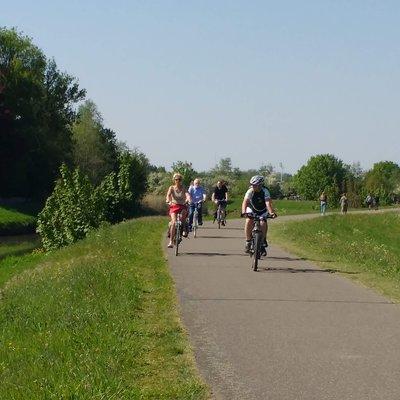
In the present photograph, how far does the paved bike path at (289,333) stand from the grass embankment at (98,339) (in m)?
0.29

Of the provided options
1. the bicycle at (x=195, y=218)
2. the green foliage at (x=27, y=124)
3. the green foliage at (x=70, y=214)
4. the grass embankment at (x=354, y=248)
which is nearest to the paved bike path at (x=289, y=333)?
the grass embankment at (x=354, y=248)

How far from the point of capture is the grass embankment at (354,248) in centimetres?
1443

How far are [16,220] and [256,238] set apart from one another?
141 feet

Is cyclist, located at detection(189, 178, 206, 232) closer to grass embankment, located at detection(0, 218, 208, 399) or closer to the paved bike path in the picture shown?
the paved bike path

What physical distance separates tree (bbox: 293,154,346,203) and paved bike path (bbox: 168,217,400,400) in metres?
145

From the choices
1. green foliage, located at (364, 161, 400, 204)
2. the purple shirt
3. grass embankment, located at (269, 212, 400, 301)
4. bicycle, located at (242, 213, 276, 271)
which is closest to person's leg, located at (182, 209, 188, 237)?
grass embankment, located at (269, 212, 400, 301)

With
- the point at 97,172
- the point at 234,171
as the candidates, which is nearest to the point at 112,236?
the point at 97,172

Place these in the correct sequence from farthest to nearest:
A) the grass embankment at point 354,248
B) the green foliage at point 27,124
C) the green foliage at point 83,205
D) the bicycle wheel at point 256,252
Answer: the green foliage at point 27,124, the green foliage at point 83,205, the bicycle wheel at point 256,252, the grass embankment at point 354,248

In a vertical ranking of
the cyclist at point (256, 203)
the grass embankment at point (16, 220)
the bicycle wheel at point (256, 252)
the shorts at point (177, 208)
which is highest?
the cyclist at point (256, 203)

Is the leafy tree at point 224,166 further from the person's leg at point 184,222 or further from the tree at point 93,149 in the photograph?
the person's leg at point 184,222

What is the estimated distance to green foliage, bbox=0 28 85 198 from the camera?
61.3 m

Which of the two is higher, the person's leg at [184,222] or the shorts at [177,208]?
the shorts at [177,208]

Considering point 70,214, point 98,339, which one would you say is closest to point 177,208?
point 98,339

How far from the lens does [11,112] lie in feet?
203
